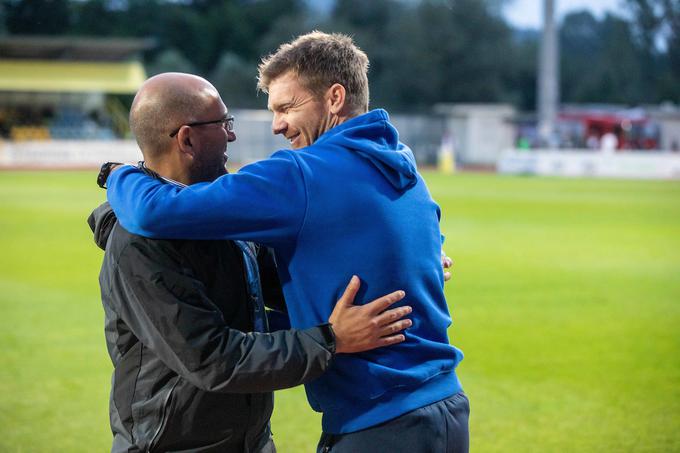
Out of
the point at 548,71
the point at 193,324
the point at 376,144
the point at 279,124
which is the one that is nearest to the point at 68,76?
the point at 548,71

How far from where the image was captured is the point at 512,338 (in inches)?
379

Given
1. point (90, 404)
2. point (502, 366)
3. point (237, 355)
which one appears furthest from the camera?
point (502, 366)

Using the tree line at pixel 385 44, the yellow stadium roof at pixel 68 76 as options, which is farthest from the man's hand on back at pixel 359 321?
the tree line at pixel 385 44

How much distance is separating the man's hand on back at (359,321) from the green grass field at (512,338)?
361 mm

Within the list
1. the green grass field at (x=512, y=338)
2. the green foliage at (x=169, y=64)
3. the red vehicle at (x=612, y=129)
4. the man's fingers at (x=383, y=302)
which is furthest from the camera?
the green foliage at (x=169, y=64)

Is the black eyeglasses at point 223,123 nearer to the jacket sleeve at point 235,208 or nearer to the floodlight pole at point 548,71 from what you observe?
the jacket sleeve at point 235,208

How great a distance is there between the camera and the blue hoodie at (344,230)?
276 centimetres

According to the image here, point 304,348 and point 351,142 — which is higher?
point 351,142

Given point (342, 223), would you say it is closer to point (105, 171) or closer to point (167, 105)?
point (167, 105)

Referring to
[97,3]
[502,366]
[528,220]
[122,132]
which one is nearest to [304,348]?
[502,366]

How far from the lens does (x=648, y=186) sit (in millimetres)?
35062

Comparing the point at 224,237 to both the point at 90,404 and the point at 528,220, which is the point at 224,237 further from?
the point at 528,220

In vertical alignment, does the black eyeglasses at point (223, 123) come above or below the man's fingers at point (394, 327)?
above

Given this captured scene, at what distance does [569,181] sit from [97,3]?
56.6 meters
